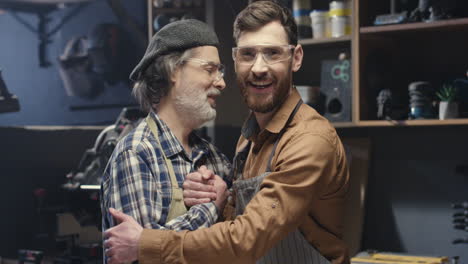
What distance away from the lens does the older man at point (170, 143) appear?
1994mm

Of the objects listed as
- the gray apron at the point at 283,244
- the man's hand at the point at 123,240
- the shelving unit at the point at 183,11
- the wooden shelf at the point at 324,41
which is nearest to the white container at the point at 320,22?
the wooden shelf at the point at 324,41

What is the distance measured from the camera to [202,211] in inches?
79.4

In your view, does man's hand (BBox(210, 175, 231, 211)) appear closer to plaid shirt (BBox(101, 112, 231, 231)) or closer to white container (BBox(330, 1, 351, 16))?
plaid shirt (BBox(101, 112, 231, 231))

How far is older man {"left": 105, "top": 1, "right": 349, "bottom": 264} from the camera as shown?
6.07 feet

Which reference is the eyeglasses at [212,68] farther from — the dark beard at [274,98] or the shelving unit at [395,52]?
the shelving unit at [395,52]

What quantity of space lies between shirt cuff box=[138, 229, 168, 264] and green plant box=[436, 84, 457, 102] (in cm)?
169

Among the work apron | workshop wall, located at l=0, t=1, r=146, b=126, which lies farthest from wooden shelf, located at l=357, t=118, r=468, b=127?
workshop wall, located at l=0, t=1, r=146, b=126

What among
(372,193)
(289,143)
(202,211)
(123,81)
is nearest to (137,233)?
(202,211)

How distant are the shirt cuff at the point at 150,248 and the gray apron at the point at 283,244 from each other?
0.38 meters

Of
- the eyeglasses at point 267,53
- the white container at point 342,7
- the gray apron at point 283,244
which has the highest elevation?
the white container at point 342,7

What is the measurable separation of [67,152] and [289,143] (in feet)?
9.10

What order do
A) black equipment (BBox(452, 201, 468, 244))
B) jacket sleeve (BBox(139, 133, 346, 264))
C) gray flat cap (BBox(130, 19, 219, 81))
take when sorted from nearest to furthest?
1. jacket sleeve (BBox(139, 133, 346, 264))
2. gray flat cap (BBox(130, 19, 219, 81))
3. black equipment (BBox(452, 201, 468, 244))

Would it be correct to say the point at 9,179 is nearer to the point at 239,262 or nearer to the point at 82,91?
the point at 82,91

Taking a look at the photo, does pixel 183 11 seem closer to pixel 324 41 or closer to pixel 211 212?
pixel 324 41
